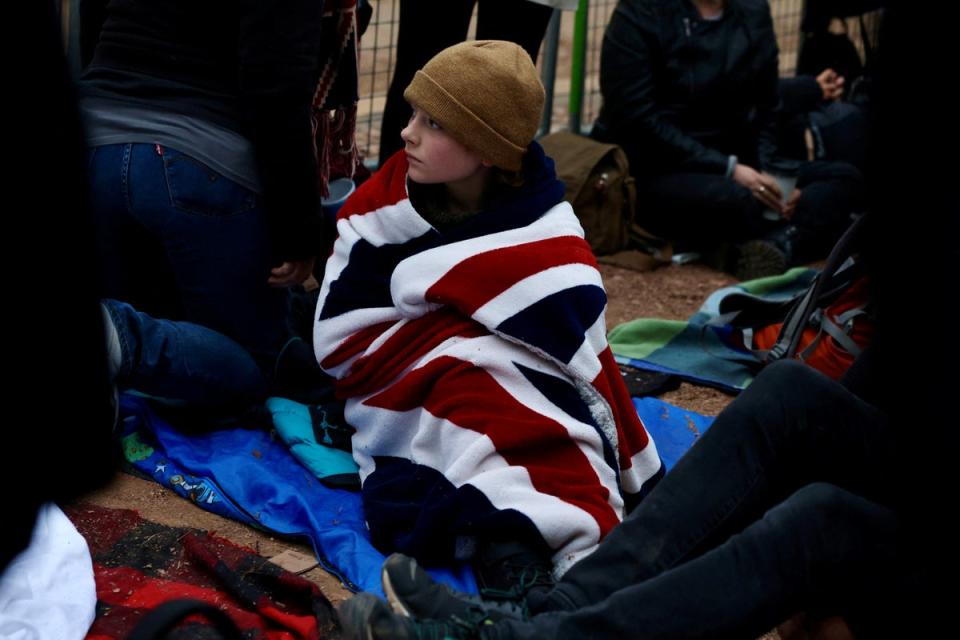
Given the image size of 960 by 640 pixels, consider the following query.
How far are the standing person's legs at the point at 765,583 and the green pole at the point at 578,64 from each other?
4.30 m

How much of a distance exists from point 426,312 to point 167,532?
2.64ft

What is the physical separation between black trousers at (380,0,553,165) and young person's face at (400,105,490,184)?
126 centimetres

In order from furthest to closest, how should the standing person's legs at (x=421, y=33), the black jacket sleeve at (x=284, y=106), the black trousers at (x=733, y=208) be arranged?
1. the black trousers at (x=733, y=208)
2. the standing person's legs at (x=421, y=33)
3. the black jacket sleeve at (x=284, y=106)

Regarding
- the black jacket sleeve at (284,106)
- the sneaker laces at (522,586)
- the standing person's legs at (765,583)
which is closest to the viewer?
the standing person's legs at (765,583)

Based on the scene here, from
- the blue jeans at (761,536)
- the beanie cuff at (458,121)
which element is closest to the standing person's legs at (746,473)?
the blue jeans at (761,536)

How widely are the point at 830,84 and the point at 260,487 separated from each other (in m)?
4.23

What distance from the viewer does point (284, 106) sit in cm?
314

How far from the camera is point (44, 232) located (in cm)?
126

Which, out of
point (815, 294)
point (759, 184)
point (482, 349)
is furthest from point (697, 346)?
point (482, 349)

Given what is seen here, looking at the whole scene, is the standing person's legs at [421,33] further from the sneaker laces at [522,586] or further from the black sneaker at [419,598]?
the black sneaker at [419,598]

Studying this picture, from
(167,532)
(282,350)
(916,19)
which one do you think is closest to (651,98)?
(282,350)

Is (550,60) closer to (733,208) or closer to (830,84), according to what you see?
(733,208)

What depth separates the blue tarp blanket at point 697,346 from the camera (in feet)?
14.6

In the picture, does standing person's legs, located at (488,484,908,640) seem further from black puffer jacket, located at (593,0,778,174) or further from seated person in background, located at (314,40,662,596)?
black puffer jacket, located at (593,0,778,174)
